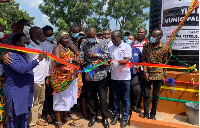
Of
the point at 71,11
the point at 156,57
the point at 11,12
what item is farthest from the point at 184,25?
the point at 11,12

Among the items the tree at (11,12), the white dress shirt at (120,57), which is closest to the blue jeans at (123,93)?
the white dress shirt at (120,57)

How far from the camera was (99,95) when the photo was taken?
3.79 meters

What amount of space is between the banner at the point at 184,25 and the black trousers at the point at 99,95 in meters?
1.98

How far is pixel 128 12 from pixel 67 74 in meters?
15.0

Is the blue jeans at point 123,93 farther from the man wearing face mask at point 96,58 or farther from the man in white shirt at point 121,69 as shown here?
the man wearing face mask at point 96,58

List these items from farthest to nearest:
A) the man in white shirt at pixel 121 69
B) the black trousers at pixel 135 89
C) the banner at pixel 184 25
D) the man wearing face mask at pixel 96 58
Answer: the black trousers at pixel 135 89 < the banner at pixel 184 25 < the man in white shirt at pixel 121 69 < the man wearing face mask at pixel 96 58

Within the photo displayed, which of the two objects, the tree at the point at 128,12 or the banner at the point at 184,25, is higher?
the tree at the point at 128,12

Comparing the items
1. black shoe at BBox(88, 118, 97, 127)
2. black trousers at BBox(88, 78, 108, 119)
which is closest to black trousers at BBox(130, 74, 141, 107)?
black trousers at BBox(88, 78, 108, 119)

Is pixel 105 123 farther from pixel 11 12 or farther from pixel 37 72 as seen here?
pixel 11 12

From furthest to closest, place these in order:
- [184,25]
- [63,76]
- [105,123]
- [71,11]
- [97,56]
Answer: [71,11] → [184,25] → [105,123] → [97,56] → [63,76]

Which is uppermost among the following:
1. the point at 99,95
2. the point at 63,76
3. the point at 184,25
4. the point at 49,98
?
the point at 184,25

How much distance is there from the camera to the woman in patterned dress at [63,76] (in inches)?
130

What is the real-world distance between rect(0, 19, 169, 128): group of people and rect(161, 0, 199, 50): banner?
2.50ft

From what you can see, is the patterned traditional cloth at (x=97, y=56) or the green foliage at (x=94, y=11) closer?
the patterned traditional cloth at (x=97, y=56)
